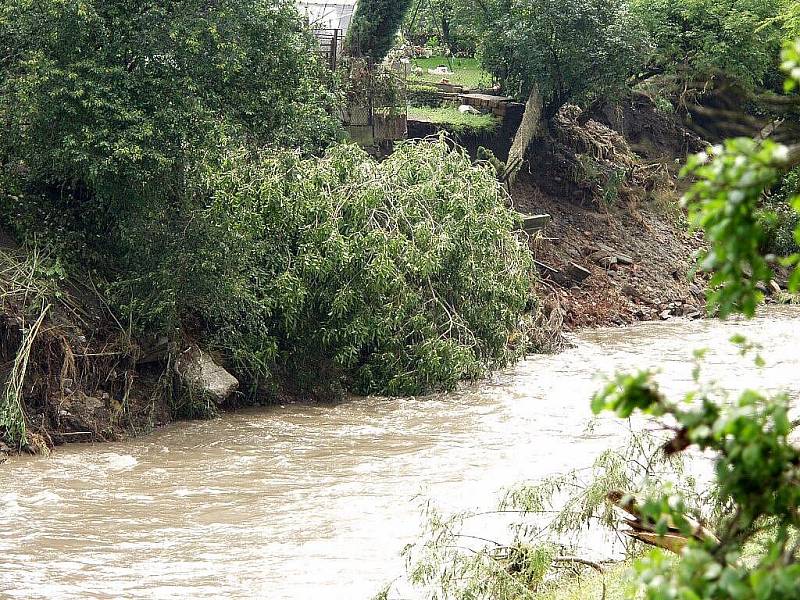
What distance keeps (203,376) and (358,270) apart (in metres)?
2.58

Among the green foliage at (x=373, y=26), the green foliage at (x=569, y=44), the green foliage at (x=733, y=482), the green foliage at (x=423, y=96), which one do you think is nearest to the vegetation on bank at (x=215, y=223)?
the green foliage at (x=373, y=26)

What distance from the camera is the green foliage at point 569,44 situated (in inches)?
945

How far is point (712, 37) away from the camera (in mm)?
26922

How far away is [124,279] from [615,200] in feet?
49.0

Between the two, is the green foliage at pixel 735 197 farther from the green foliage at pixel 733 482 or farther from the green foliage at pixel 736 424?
the green foliage at pixel 733 482

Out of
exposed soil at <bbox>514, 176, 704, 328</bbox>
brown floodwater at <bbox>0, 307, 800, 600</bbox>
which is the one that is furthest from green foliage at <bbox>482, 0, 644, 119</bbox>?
brown floodwater at <bbox>0, 307, 800, 600</bbox>

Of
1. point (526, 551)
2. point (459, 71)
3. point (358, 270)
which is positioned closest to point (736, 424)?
point (526, 551)

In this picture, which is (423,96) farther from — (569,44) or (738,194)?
(738,194)

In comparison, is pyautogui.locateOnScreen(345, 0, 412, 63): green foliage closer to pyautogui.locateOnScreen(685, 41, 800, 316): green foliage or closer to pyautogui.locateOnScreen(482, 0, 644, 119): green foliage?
pyautogui.locateOnScreen(482, 0, 644, 119): green foliage

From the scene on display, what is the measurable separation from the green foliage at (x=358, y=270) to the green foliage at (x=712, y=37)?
1205 cm

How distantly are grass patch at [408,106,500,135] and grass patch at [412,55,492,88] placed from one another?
1.96 m

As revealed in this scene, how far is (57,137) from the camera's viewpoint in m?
14.1

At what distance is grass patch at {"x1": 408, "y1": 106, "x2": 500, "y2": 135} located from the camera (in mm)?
25625

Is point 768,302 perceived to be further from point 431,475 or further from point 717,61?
point 431,475
